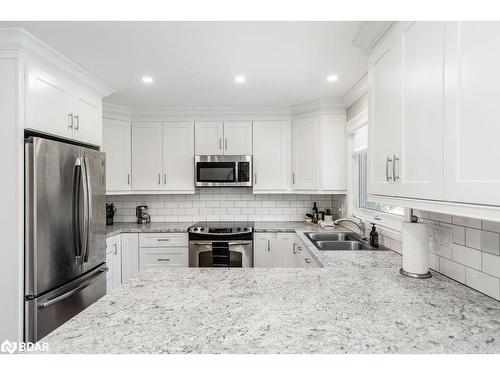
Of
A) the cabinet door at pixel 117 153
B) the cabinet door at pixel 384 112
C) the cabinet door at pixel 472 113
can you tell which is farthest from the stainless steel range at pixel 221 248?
the cabinet door at pixel 472 113

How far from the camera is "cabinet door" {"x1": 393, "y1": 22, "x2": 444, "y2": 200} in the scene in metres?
0.93

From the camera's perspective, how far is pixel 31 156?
5.43 feet

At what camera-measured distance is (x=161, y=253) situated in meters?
3.15


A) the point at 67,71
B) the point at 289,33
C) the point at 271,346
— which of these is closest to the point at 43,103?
the point at 67,71

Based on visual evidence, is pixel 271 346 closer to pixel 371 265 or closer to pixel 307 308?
pixel 307 308

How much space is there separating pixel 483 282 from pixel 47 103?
2.79 metres

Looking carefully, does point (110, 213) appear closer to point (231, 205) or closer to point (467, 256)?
point (231, 205)

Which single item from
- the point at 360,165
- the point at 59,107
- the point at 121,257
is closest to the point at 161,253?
the point at 121,257

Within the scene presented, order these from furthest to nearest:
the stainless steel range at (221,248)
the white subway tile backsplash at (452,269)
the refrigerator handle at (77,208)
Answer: the stainless steel range at (221,248) < the refrigerator handle at (77,208) < the white subway tile backsplash at (452,269)

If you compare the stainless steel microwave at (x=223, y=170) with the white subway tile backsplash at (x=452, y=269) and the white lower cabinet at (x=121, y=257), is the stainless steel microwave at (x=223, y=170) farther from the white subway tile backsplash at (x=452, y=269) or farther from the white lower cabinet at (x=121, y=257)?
the white subway tile backsplash at (x=452, y=269)

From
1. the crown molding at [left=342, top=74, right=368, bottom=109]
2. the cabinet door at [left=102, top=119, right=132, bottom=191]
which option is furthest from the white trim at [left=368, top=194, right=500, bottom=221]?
the cabinet door at [left=102, top=119, right=132, bottom=191]

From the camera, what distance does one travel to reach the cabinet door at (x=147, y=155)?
134 inches

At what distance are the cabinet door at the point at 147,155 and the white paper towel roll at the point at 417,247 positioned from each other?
2.93 metres

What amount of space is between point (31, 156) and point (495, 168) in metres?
2.30
